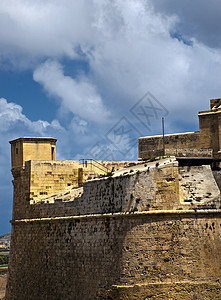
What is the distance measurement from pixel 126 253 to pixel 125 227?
0.77 meters

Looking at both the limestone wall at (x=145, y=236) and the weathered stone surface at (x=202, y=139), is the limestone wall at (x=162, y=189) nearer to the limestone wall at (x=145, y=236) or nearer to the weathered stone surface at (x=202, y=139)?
the limestone wall at (x=145, y=236)

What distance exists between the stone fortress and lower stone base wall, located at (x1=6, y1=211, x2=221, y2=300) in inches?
1.1

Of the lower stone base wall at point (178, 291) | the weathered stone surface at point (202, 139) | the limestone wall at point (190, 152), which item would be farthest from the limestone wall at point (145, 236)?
the weathered stone surface at point (202, 139)

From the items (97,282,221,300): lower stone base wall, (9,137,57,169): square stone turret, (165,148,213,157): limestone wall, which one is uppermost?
(9,137,57,169): square stone turret

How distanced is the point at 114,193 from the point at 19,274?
7940 millimetres

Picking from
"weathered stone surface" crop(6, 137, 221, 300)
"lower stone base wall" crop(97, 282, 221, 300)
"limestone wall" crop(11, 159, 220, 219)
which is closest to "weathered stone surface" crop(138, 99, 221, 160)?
"weathered stone surface" crop(6, 137, 221, 300)

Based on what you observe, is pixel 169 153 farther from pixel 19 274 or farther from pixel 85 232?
pixel 19 274

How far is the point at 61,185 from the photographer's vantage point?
2548 cm

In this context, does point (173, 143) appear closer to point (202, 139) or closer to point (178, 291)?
point (202, 139)

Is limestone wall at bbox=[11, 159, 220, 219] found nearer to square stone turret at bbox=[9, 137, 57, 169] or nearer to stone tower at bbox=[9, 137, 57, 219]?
stone tower at bbox=[9, 137, 57, 219]

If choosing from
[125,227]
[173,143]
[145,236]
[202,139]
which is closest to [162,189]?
[145,236]

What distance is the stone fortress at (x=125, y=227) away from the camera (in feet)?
56.3

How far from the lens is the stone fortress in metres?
17.2

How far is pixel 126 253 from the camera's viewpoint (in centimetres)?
1803
